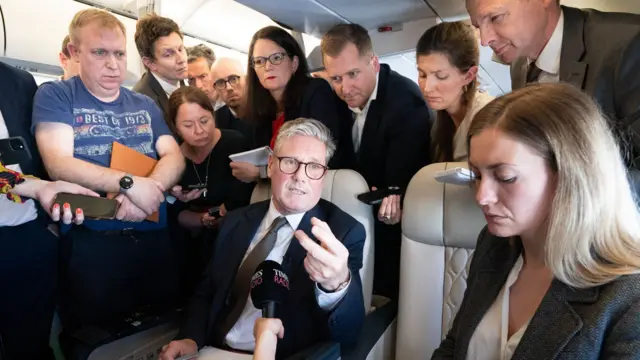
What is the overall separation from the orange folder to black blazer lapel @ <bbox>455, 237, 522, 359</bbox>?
1.52m

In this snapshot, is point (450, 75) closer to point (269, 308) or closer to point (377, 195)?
point (377, 195)

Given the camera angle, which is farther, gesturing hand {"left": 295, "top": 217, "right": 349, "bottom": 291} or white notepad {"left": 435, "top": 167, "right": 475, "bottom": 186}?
white notepad {"left": 435, "top": 167, "right": 475, "bottom": 186}

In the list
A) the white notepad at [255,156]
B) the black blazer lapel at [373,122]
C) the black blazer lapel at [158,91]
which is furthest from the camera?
the black blazer lapel at [158,91]

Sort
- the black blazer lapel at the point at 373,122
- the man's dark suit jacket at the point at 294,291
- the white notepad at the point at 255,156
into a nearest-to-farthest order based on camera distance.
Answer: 1. the man's dark suit jacket at the point at 294,291
2. the white notepad at the point at 255,156
3. the black blazer lapel at the point at 373,122

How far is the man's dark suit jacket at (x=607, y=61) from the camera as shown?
4.56ft

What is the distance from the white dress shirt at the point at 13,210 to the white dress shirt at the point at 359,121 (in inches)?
61.9

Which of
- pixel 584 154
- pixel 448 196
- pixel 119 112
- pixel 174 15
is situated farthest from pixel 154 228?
pixel 174 15

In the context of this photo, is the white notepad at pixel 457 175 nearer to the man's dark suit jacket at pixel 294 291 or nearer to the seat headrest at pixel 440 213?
the seat headrest at pixel 440 213

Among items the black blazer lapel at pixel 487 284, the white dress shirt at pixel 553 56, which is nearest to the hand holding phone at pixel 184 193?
the black blazer lapel at pixel 487 284

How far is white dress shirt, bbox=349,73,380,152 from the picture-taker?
232 centimetres

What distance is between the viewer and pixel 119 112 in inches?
83.8

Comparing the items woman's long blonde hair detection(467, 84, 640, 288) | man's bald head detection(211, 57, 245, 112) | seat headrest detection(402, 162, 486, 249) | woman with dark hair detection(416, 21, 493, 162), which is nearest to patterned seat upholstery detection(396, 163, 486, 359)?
seat headrest detection(402, 162, 486, 249)

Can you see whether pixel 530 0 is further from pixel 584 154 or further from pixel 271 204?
pixel 271 204

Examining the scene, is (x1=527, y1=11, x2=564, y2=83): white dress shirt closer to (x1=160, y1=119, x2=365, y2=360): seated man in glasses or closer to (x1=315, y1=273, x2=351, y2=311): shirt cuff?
(x1=160, y1=119, x2=365, y2=360): seated man in glasses
